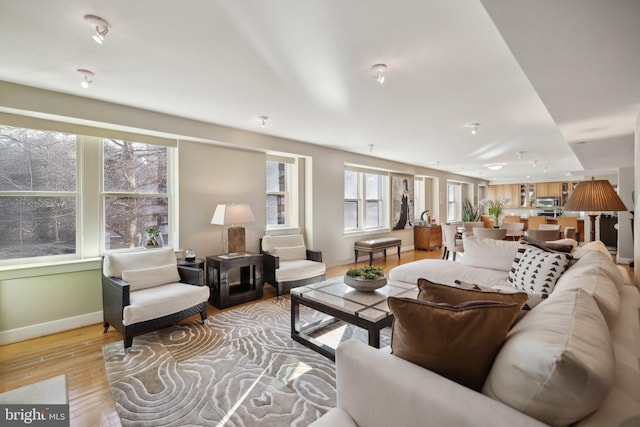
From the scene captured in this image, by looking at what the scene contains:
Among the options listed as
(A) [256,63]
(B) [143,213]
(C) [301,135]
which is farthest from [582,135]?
(B) [143,213]

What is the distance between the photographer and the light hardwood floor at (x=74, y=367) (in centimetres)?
183

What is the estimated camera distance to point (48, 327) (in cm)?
291

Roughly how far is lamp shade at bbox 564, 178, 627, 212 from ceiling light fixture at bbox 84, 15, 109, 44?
3.91 meters

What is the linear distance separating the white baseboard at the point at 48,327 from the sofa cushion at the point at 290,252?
220 cm

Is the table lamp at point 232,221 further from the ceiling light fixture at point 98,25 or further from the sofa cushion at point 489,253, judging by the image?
the sofa cushion at point 489,253

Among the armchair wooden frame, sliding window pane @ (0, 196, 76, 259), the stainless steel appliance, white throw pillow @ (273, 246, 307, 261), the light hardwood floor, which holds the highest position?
the stainless steel appliance

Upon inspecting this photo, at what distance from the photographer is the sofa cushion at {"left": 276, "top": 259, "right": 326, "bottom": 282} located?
12.8 feet

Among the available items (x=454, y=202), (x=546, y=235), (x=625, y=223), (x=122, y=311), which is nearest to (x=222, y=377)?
(x=122, y=311)

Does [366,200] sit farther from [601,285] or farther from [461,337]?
[461,337]

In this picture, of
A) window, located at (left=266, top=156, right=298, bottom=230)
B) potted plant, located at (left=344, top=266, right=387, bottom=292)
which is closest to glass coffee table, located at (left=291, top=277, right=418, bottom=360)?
potted plant, located at (left=344, top=266, right=387, bottom=292)

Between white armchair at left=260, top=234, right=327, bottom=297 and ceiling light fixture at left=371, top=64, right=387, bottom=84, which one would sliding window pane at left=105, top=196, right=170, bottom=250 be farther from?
ceiling light fixture at left=371, top=64, right=387, bottom=84

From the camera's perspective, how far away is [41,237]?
301 centimetres

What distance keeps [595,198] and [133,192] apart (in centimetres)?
485

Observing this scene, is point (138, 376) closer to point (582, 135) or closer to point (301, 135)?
point (301, 135)
